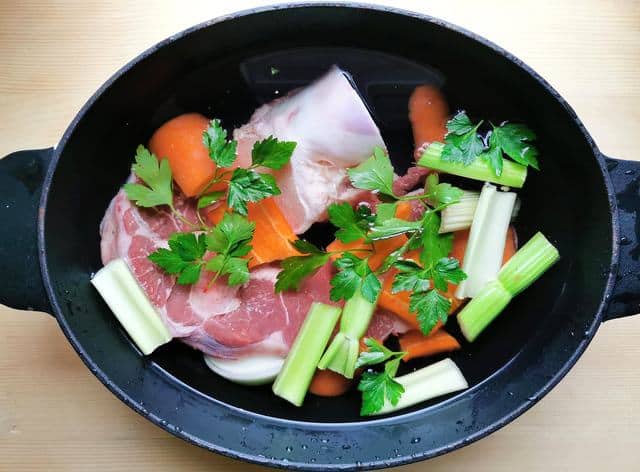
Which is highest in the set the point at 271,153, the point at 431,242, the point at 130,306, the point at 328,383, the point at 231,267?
the point at 271,153

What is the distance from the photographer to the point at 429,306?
1.26 metres

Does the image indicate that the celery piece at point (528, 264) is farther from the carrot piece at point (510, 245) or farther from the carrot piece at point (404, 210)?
Answer: the carrot piece at point (404, 210)

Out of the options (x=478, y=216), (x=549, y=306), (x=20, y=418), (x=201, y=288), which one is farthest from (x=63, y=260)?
(x=549, y=306)

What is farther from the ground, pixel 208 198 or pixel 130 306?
pixel 208 198

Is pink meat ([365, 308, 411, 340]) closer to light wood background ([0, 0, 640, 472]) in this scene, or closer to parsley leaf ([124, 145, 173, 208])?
light wood background ([0, 0, 640, 472])

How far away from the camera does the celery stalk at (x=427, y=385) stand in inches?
52.7

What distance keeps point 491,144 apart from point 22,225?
0.93 m

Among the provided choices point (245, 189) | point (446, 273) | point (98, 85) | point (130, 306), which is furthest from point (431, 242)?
point (98, 85)

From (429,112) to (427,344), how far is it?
0.50 metres

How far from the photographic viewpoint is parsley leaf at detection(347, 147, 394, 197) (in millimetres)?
1285

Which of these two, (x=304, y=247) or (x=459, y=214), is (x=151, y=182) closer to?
(x=304, y=247)

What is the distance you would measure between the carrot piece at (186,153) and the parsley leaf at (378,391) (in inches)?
20.8

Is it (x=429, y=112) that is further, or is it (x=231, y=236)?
(x=429, y=112)

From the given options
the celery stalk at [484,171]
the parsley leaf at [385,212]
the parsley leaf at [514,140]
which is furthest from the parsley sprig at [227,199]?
the parsley leaf at [514,140]
